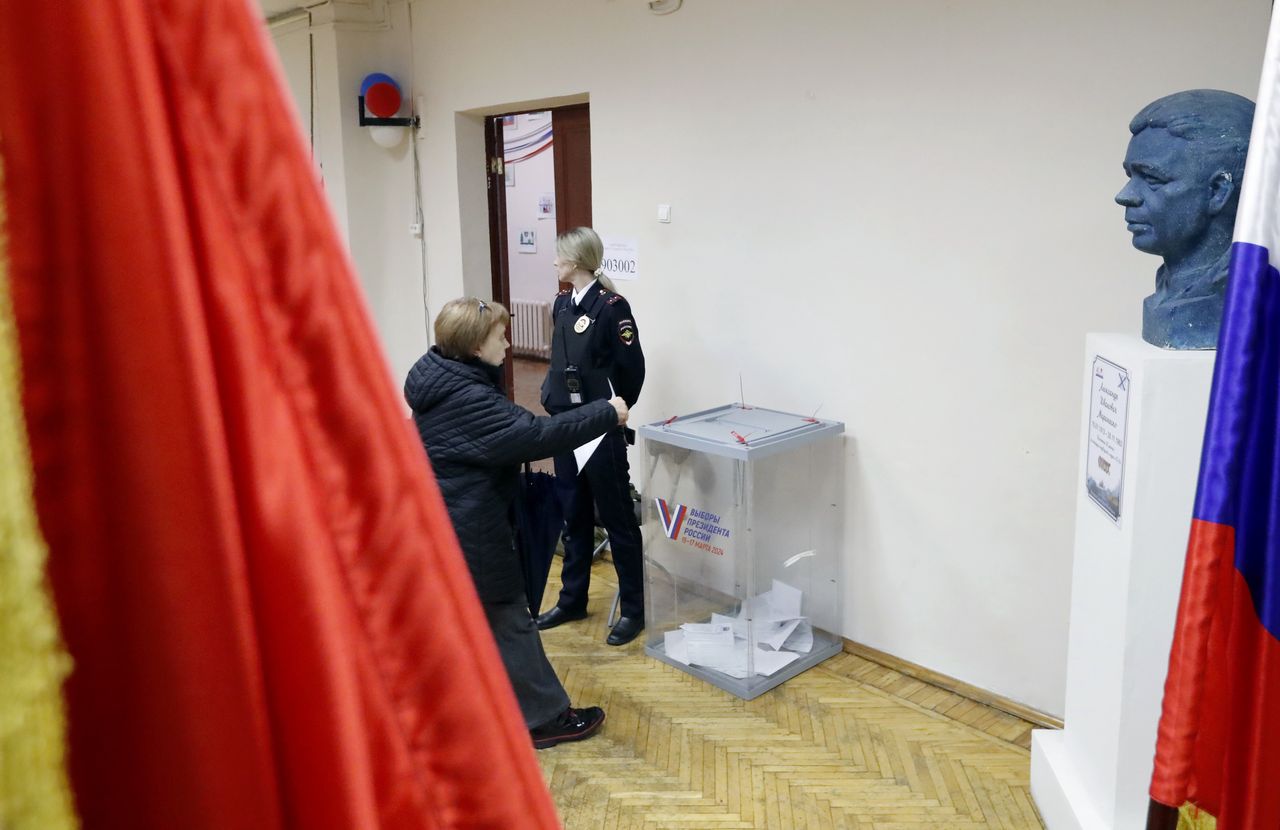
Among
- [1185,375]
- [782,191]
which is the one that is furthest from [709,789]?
[782,191]

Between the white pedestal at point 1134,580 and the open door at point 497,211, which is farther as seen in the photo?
the open door at point 497,211

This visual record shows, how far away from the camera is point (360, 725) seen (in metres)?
0.31

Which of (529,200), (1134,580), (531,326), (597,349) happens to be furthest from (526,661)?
(531,326)

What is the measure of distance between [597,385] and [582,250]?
571 millimetres

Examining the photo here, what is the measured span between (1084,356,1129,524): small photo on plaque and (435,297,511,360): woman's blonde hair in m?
1.69

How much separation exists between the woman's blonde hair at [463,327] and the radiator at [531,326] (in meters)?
5.11

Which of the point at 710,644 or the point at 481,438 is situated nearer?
the point at 481,438

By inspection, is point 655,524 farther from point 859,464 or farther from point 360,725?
point 360,725

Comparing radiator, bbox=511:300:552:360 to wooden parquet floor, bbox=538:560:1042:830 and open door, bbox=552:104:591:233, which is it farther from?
wooden parquet floor, bbox=538:560:1042:830

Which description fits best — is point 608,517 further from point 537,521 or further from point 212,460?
point 212,460

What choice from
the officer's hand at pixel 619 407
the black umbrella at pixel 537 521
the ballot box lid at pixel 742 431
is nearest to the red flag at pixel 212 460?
the black umbrella at pixel 537 521

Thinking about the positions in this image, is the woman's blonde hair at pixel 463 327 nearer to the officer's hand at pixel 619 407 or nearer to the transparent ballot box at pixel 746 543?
the officer's hand at pixel 619 407

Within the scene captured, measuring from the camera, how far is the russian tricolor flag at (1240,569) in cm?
79

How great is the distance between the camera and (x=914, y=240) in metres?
3.58
